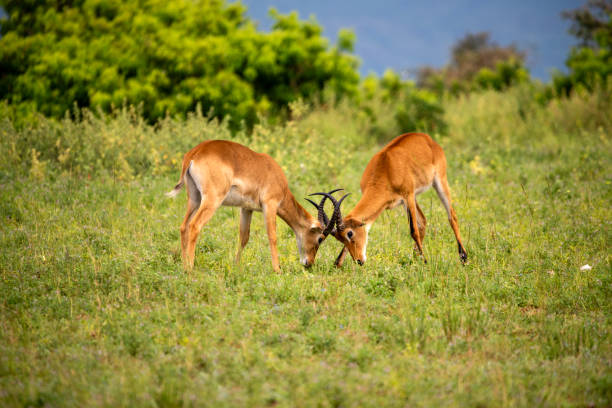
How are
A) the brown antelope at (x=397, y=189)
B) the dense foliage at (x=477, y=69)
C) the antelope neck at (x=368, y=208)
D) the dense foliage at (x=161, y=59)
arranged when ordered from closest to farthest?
the brown antelope at (x=397, y=189) < the antelope neck at (x=368, y=208) < the dense foliage at (x=161, y=59) < the dense foliage at (x=477, y=69)

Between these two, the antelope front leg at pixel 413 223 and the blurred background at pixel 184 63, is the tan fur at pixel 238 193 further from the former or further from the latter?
the blurred background at pixel 184 63

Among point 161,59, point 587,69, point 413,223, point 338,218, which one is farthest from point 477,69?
point 338,218

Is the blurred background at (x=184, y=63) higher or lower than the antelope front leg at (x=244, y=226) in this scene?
higher

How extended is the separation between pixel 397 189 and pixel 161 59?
1302 cm

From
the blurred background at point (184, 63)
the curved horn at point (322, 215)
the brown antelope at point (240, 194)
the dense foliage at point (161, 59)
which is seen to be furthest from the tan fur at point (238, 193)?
the dense foliage at point (161, 59)

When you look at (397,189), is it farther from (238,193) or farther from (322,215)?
(238,193)

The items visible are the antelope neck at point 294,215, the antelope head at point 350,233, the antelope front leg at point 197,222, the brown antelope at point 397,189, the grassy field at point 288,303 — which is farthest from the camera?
the antelope neck at point 294,215

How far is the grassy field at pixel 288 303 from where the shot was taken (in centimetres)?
429

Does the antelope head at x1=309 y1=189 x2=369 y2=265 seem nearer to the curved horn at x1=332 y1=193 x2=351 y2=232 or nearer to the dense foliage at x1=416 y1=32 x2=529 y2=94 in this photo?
the curved horn at x1=332 y1=193 x2=351 y2=232

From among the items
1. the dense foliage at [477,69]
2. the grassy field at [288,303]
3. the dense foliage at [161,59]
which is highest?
the dense foliage at [477,69]

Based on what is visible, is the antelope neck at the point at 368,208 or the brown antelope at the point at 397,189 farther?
the antelope neck at the point at 368,208

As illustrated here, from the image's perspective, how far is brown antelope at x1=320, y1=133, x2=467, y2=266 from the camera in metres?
7.70

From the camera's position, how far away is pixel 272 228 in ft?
25.4

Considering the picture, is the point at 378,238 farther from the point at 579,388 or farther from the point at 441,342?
the point at 579,388
